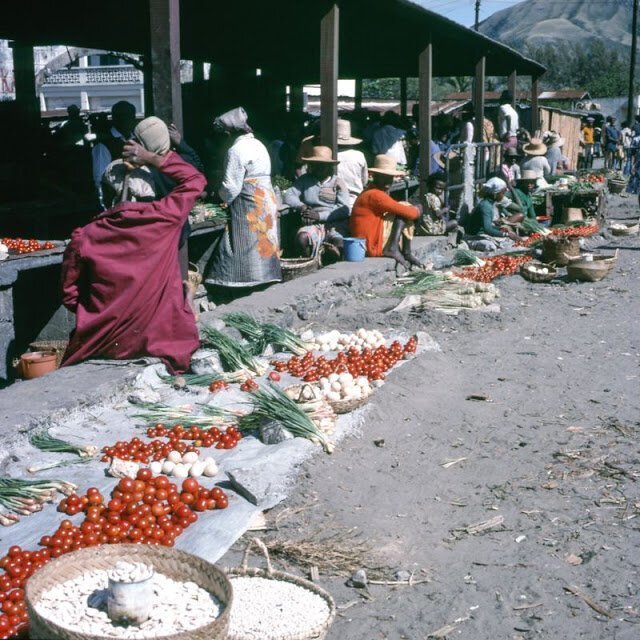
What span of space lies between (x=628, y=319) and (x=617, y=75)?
7120 cm

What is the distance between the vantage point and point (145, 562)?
9.73 ft

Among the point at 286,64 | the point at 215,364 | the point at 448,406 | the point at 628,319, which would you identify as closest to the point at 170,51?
the point at 215,364

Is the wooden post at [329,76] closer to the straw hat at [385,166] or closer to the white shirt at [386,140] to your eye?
the straw hat at [385,166]

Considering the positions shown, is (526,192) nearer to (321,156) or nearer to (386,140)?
(386,140)

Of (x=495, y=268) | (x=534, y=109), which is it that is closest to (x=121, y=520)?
(x=495, y=268)

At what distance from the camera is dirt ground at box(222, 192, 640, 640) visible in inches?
135

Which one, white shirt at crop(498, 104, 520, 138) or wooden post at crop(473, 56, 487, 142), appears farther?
white shirt at crop(498, 104, 520, 138)

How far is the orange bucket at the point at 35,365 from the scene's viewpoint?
6.07 metres

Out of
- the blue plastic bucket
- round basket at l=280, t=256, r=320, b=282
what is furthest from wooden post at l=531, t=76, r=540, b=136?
round basket at l=280, t=256, r=320, b=282

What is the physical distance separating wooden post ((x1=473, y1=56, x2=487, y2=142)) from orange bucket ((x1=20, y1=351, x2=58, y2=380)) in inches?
430

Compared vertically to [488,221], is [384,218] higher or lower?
higher

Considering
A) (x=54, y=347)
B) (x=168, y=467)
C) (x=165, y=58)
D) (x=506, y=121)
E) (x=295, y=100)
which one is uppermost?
(x=295, y=100)

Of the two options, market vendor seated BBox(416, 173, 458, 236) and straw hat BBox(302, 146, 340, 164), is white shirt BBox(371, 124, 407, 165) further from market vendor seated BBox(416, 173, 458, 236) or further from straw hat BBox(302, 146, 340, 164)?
straw hat BBox(302, 146, 340, 164)

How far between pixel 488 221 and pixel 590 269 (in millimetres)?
3185
